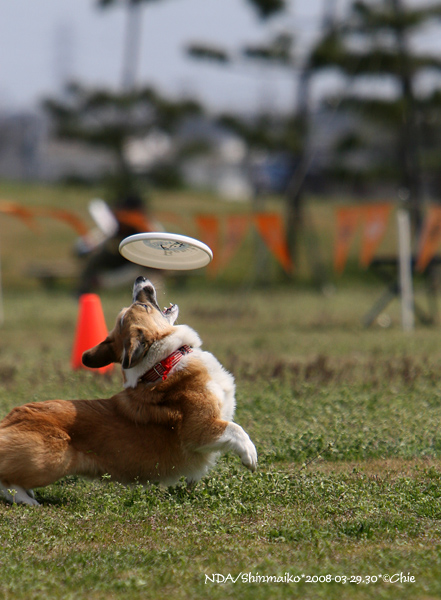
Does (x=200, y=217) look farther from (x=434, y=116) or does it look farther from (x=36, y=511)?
(x=434, y=116)

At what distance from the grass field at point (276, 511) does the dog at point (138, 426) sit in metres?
0.15

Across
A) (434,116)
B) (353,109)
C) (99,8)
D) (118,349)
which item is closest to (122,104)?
(99,8)

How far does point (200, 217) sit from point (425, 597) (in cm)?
1290

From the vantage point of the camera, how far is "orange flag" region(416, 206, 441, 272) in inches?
464

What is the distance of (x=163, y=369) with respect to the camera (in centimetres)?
408

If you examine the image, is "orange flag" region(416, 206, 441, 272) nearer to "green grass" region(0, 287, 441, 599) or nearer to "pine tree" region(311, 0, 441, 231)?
"green grass" region(0, 287, 441, 599)

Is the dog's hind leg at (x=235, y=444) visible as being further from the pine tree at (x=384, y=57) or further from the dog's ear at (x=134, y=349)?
the pine tree at (x=384, y=57)

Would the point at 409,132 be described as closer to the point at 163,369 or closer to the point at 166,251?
the point at 166,251

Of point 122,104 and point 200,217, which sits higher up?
point 122,104

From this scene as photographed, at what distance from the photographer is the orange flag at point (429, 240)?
38.6ft

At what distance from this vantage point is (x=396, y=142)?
3200cm

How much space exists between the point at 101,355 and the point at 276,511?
1358mm

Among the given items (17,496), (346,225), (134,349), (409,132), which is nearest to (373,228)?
(346,225)

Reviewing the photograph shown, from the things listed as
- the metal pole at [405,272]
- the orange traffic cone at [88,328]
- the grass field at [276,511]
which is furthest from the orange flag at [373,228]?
the orange traffic cone at [88,328]
